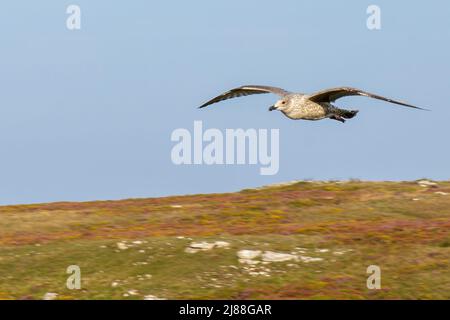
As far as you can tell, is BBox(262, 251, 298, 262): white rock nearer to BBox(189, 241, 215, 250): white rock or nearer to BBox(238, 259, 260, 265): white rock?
BBox(238, 259, 260, 265): white rock

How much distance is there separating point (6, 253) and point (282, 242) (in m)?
8.16

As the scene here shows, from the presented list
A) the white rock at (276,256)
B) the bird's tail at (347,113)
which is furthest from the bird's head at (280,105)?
the white rock at (276,256)

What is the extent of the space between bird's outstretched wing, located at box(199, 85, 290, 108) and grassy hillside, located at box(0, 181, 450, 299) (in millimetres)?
4292

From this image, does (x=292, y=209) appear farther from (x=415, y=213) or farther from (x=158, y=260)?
(x=158, y=260)

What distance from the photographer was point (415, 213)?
40.3 meters

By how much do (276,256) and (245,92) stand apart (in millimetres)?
9207

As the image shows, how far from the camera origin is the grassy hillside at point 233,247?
28.7 meters

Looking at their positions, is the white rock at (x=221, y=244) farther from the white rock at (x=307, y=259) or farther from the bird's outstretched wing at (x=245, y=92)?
the bird's outstretched wing at (x=245, y=92)

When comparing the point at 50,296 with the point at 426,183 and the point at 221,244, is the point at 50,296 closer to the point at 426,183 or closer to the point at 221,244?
the point at 221,244

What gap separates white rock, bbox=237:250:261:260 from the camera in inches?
1214

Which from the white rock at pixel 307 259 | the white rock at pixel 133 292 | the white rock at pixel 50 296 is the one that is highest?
the white rock at pixel 307 259

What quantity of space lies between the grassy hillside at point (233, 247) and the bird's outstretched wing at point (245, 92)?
4292 mm
